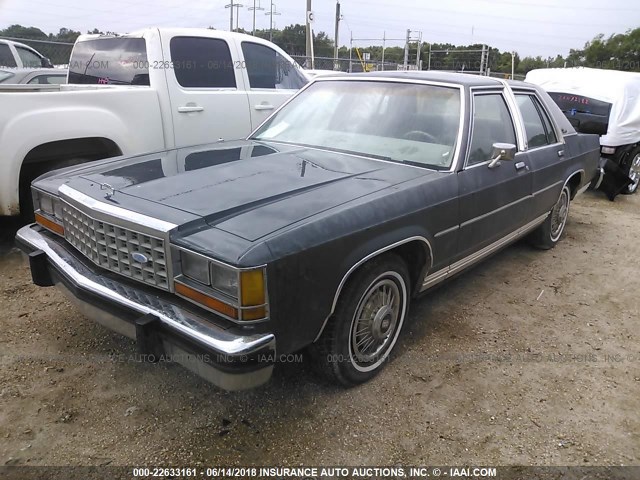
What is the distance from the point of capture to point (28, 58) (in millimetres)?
9734

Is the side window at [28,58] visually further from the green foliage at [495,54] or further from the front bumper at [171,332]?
the green foliage at [495,54]

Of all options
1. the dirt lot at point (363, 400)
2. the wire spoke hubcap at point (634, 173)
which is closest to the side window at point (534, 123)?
the dirt lot at point (363, 400)

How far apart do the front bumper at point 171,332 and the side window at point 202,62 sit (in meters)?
3.21

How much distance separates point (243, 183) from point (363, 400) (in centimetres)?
136

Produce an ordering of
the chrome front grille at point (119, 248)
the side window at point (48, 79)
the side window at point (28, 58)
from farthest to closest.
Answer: the side window at point (28, 58), the side window at point (48, 79), the chrome front grille at point (119, 248)

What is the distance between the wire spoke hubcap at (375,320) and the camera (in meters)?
2.81

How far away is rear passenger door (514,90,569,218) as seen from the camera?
4324mm

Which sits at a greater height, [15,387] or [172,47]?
[172,47]

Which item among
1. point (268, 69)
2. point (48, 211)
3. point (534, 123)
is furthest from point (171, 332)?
point (268, 69)

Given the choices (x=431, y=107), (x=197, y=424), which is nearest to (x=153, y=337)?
(x=197, y=424)

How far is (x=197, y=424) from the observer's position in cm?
258

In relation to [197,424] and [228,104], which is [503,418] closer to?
[197,424]

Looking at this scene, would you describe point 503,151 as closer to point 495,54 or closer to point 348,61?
point 348,61

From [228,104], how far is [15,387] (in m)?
3.68
